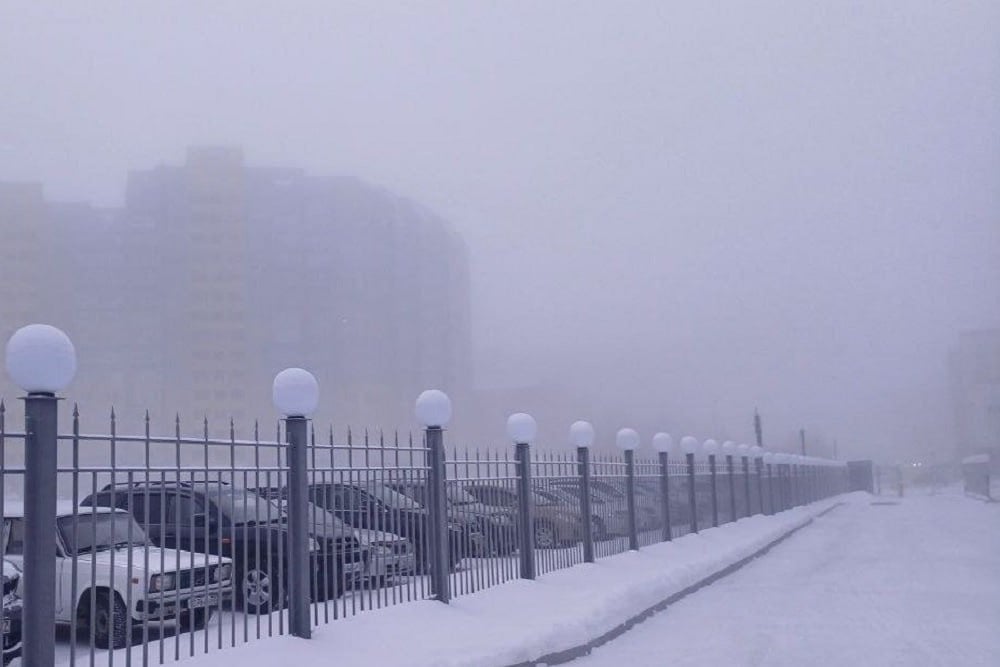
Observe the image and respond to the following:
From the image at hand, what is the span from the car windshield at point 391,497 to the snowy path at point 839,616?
6.99 feet

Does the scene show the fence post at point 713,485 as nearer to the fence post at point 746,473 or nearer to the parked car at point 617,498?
the parked car at point 617,498

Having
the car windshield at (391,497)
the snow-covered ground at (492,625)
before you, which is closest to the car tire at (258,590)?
the snow-covered ground at (492,625)

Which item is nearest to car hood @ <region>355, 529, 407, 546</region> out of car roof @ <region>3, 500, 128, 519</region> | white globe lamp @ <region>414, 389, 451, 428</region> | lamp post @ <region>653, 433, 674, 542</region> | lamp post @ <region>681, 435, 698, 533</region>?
white globe lamp @ <region>414, 389, 451, 428</region>

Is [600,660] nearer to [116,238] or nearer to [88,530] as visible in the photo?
[88,530]

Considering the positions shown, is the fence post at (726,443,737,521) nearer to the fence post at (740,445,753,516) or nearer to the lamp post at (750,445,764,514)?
the fence post at (740,445,753,516)

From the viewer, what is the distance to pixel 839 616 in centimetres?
1141

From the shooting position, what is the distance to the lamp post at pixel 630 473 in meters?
17.0

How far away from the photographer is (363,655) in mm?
7680

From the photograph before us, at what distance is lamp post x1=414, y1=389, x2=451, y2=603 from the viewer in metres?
10.1

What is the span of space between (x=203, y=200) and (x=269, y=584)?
52.1 metres

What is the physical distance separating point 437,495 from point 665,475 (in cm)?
1039

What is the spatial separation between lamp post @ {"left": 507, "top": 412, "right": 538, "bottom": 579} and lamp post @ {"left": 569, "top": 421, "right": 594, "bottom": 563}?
210 centimetres

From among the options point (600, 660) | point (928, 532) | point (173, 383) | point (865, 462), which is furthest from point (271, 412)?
point (865, 462)

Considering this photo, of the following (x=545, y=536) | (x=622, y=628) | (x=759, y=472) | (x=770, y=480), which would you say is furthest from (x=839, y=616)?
(x=770, y=480)
